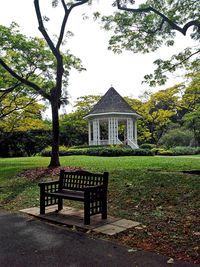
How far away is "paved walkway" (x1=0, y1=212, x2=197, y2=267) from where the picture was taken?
4016 mm

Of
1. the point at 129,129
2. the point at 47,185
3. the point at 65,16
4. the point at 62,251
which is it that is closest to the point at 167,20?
the point at 65,16

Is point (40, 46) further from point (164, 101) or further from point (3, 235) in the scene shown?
point (164, 101)

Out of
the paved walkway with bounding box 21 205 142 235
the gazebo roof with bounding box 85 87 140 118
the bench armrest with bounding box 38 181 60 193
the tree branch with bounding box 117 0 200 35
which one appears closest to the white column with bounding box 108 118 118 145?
the gazebo roof with bounding box 85 87 140 118

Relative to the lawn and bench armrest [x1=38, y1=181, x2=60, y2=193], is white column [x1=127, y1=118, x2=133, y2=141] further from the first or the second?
bench armrest [x1=38, y1=181, x2=60, y2=193]

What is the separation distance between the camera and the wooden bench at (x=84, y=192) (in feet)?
19.4

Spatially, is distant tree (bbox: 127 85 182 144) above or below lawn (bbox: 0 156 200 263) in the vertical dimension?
above

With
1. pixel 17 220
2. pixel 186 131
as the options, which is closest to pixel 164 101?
pixel 186 131

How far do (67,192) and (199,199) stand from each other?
9.69 ft

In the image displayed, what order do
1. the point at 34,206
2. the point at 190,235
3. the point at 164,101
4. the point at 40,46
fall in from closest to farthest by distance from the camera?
1. the point at 190,235
2. the point at 34,206
3. the point at 40,46
4. the point at 164,101

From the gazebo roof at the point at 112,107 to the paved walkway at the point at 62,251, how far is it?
2426 centimetres

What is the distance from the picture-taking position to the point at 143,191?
26.2 feet

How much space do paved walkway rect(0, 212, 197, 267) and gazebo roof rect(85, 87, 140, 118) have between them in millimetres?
24261

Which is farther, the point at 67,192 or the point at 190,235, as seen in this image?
the point at 67,192

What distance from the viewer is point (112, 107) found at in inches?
1185
